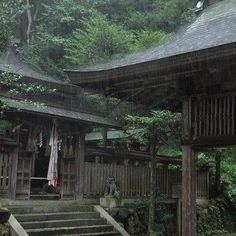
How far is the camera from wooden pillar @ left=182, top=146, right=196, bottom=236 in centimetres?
909

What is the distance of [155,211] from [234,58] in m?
9.83

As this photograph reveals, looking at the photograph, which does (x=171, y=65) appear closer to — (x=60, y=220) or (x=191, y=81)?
(x=191, y=81)

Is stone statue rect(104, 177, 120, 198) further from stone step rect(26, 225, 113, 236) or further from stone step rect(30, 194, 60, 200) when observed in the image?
stone step rect(30, 194, 60, 200)

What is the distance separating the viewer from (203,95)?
30.0 feet

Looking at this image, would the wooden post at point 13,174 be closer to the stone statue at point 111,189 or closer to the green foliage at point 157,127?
the stone statue at point 111,189

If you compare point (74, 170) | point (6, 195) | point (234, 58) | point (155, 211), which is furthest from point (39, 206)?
point (234, 58)

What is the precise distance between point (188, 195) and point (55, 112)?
27.1ft

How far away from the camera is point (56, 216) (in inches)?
567

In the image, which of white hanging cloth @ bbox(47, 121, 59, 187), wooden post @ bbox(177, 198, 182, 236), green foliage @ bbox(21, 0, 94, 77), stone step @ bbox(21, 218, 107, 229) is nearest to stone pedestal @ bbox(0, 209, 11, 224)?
stone step @ bbox(21, 218, 107, 229)

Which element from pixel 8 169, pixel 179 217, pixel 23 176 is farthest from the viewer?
pixel 179 217

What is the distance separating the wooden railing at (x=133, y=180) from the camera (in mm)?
17031

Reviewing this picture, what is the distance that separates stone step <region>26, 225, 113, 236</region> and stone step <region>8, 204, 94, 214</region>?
3.91 ft

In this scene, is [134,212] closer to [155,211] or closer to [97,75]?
[155,211]

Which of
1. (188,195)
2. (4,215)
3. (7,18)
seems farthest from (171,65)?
(4,215)
